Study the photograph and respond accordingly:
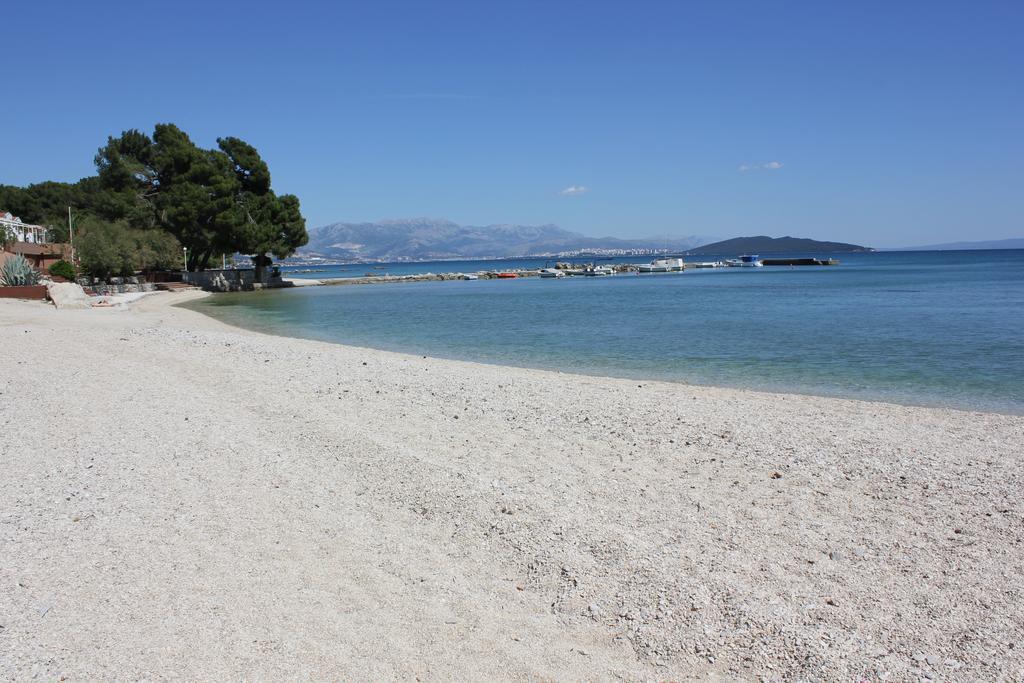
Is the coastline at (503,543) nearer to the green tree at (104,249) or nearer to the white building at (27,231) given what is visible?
the green tree at (104,249)

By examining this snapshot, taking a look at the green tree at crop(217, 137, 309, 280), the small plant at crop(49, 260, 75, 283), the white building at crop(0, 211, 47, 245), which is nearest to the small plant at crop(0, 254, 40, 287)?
the small plant at crop(49, 260, 75, 283)

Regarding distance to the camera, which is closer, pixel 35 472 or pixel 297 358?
pixel 35 472

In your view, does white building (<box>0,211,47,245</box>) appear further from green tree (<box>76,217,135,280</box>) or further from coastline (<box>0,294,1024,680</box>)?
coastline (<box>0,294,1024,680</box>)

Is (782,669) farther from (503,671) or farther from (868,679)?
(503,671)

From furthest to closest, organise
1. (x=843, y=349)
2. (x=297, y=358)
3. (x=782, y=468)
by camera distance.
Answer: (x=843, y=349), (x=297, y=358), (x=782, y=468)

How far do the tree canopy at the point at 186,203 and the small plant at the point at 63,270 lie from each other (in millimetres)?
3499

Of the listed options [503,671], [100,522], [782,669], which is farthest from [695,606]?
[100,522]

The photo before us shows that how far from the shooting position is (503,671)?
13.5 feet

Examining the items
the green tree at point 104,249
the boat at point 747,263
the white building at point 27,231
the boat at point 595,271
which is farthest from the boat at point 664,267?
the green tree at point 104,249

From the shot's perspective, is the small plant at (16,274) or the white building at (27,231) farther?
the white building at (27,231)

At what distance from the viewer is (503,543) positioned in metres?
5.68

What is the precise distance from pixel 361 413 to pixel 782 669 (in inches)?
283

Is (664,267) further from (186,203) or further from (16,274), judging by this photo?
(16,274)

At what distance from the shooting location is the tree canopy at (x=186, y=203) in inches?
2194
